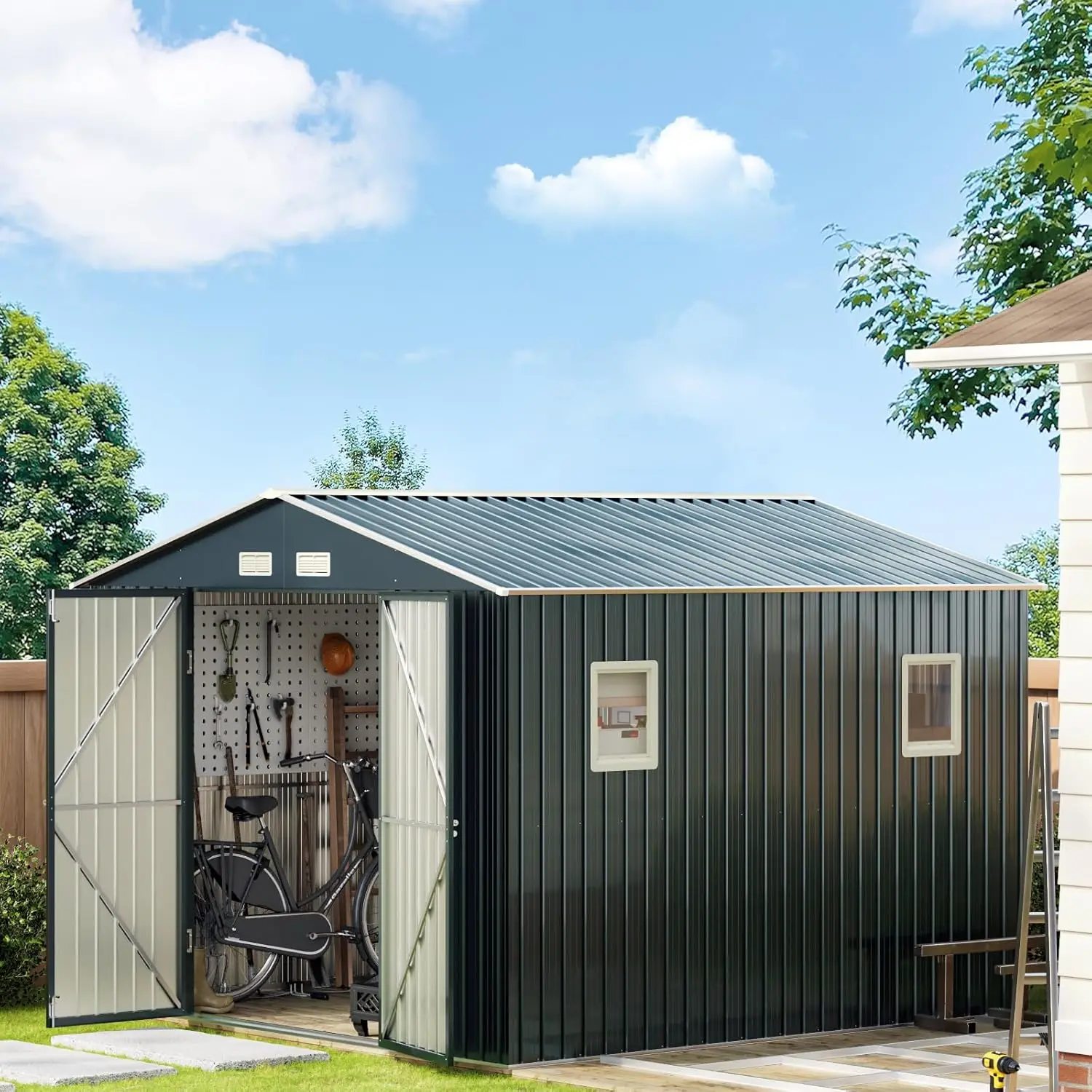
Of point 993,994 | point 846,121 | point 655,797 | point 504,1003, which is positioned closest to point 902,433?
point 993,994

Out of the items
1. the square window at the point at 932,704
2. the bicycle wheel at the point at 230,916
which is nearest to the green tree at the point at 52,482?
the bicycle wheel at the point at 230,916

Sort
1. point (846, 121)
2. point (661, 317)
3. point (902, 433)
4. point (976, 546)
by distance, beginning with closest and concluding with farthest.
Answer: point (902, 433) < point (976, 546) < point (846, 121) < point (661, 317)

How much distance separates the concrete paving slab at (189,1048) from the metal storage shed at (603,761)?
0.92 feet

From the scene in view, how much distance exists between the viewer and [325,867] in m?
12.0

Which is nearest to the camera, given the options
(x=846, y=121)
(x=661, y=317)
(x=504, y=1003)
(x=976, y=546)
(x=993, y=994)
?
(x=504, y=1003)

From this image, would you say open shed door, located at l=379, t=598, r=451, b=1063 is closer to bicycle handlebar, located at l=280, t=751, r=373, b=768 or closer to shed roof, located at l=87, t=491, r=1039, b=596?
shed roof, located at l=87, t=491, r=1039, b=596

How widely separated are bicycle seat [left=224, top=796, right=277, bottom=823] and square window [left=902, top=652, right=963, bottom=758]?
3423 mm

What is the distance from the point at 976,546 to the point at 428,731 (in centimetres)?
2500

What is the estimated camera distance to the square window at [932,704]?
10.4 meters

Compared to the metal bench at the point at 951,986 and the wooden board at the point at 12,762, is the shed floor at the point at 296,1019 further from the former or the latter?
the metal bench at the point at 951,986

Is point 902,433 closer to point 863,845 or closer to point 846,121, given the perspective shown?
point 863,845

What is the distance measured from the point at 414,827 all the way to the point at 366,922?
1898mm

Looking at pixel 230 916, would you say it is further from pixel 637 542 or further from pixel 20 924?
pixel 637 542

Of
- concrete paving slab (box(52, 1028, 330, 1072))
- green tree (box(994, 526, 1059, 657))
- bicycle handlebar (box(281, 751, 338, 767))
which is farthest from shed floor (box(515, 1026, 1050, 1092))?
green tree (box(994, 526, 1059, 657))
